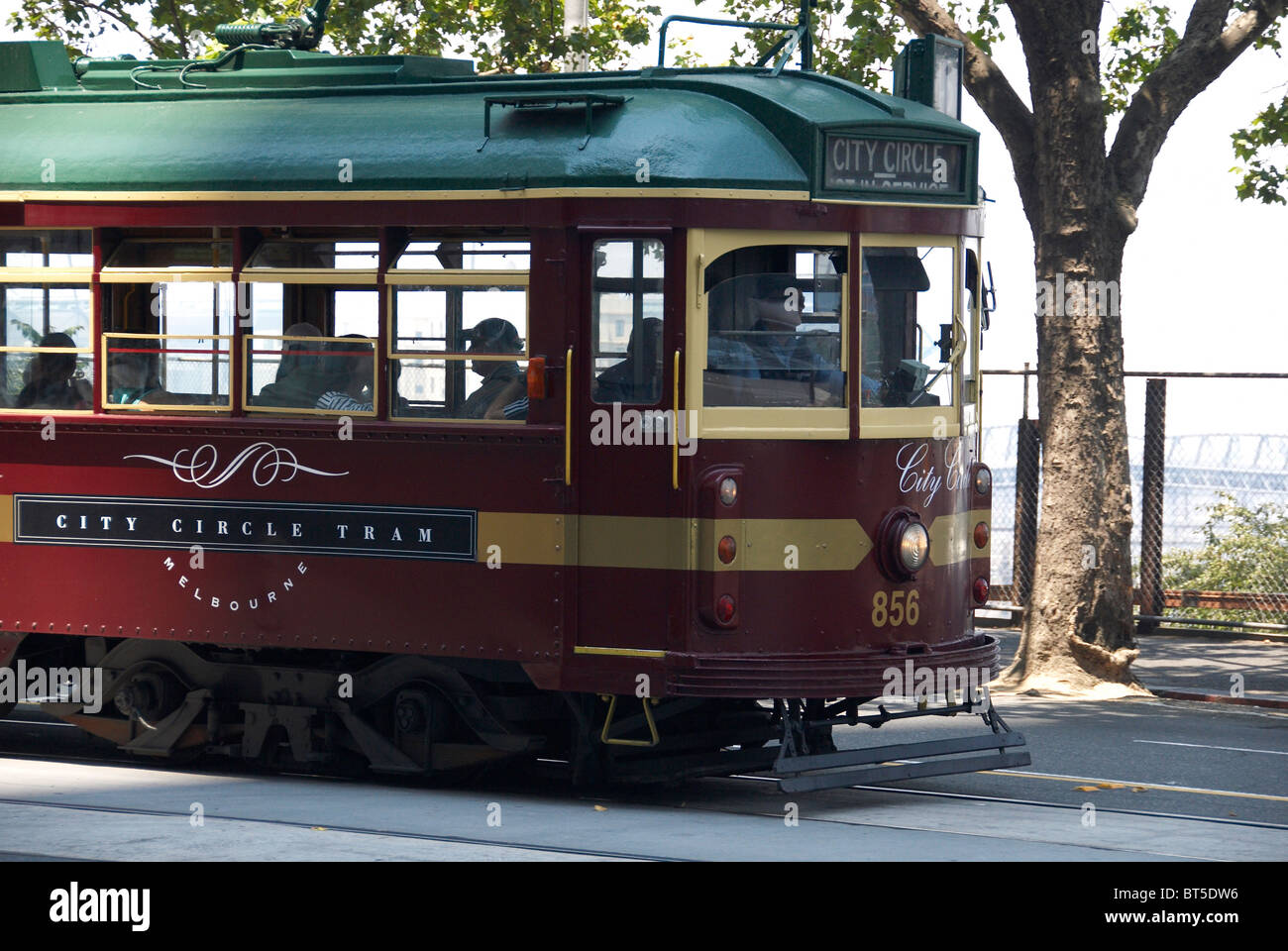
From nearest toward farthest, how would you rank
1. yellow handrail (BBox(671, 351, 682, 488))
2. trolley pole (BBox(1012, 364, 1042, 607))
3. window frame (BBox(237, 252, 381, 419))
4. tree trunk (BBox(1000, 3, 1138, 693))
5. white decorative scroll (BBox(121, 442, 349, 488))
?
yellow handrail (BBox(671, 351, 682, 488))
window frame (BBox(237, 252, 381, 419))
white decorative scroll (BBox(121, 442, 349, 488))
tree trunk (BBox(1000, 3, 1138, 693))
trolley pole (BBox(1012, 364, 1042, 607))

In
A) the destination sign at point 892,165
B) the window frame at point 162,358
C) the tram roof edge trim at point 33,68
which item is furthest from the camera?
the tram roof edge trim at point 33,68

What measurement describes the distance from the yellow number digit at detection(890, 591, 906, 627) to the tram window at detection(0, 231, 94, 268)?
4.63 metres

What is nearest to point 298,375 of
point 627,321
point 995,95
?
point 627,321

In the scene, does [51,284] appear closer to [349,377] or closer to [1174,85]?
[349,377]

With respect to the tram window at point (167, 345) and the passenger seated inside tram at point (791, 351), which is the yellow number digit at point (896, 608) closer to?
the passenger seated inside tram at point (791, 351)

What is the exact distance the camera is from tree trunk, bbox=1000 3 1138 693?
15391 millimetres

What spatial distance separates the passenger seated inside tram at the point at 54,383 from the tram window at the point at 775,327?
11.8 feet

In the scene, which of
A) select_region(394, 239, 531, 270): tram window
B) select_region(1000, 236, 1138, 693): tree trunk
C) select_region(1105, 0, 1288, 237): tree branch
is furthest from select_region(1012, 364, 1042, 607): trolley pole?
select_region(394, 239, 531, 270): tram window

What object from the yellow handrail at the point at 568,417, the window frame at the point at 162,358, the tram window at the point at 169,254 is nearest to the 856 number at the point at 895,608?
the yellow handrail at the point at 568,417

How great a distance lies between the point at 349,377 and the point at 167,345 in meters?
1.13

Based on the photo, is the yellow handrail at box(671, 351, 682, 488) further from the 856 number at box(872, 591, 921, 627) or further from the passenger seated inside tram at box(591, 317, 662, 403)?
the 856 number at box(872, 591, 921, 627)

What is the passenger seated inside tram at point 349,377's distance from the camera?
398 inches

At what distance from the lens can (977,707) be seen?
10.5 metres
